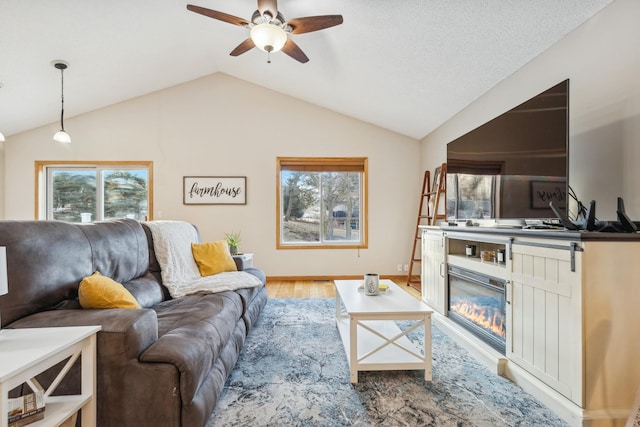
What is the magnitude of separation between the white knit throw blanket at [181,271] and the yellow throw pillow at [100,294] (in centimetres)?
78

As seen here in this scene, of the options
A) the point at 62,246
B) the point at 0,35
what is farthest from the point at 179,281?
the point at 0,35

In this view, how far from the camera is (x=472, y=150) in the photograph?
273 cm

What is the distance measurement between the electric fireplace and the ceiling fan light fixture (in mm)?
2297

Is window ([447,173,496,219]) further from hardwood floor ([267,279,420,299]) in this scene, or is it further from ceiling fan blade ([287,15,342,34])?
ceiling fan blade ([287,15,342,34])

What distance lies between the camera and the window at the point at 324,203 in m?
4.87

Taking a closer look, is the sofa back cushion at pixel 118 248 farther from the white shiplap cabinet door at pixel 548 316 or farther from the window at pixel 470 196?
the window at pixel 470 196

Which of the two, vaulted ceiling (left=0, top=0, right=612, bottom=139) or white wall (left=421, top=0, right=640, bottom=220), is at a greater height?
vaulted ceiling (left=0, top=0, right=612, bottom=139)

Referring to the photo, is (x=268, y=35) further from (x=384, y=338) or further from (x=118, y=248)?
(x=384, y=338)

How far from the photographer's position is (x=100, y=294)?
4.95 ft

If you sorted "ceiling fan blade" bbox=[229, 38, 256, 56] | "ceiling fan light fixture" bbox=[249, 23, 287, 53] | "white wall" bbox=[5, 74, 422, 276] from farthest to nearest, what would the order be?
"white wall" bbox=[5, 74, 422, 276] → "ceiling fan blade" bbox=[229, 38, 256, 56] → "ceiling fan light fixture" bbox=[249, 23, 287, 53]

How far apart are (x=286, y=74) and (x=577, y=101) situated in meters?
3.22

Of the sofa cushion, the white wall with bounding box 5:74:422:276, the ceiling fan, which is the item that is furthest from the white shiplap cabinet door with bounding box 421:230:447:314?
the ceiling fan

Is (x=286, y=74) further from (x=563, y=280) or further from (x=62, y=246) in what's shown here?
(x=563, y=280)

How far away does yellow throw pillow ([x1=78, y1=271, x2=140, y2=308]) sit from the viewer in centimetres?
149
